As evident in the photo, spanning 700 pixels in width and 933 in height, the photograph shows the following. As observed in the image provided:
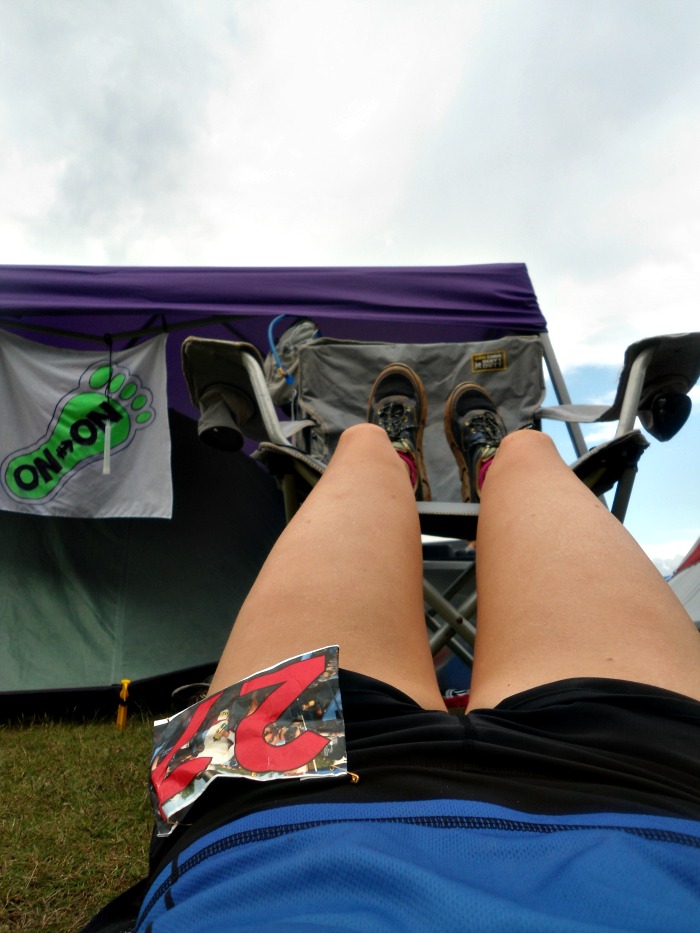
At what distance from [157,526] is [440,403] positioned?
1.05 meters

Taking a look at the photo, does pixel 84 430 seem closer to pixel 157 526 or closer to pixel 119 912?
pixel 157 526

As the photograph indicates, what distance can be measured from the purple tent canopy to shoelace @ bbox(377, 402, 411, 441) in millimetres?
871

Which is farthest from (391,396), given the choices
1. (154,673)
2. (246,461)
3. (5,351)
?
(5,351)

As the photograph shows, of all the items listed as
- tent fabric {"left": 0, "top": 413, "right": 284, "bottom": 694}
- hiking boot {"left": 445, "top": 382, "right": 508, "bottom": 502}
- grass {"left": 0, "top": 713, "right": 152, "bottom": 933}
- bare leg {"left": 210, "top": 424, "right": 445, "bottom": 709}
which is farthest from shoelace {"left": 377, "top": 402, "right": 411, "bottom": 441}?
tent fabric {"left": 0, "top": 413, "right": 284, "bottom": 694}

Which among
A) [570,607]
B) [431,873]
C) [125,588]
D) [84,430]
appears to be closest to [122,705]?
[125,588]

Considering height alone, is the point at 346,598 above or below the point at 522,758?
above

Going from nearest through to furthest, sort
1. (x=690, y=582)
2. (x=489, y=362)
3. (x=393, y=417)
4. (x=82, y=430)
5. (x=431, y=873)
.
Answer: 1. (x=431, y=873)
2. (x=393, y=417)
3. (x=489, y=362)
4. (x=690, y=582)
5. (x=82, y=430)

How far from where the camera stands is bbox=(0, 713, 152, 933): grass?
0.74m

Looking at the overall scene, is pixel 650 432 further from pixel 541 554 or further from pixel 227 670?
pixel 227 670

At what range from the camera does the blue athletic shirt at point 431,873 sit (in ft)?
0.79

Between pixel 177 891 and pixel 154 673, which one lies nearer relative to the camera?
pixel 177 891

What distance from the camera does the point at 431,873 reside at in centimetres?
26

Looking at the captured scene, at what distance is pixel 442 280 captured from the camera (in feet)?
7.14

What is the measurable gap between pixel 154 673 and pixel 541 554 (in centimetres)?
152
